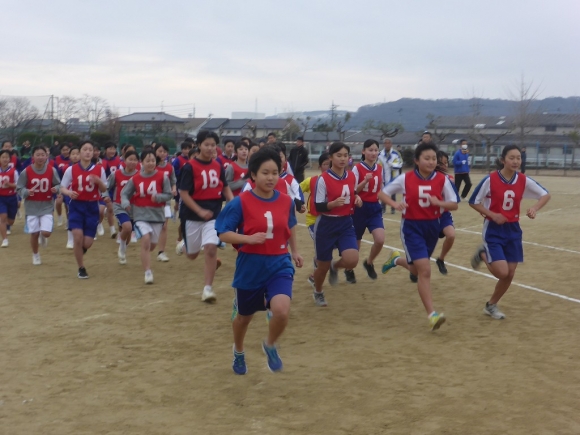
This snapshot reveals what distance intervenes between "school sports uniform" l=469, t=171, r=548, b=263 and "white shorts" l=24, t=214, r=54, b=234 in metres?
6.86

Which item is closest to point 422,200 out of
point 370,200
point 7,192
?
point 370,200

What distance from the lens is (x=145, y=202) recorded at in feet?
31.7

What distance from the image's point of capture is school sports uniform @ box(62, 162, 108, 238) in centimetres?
992

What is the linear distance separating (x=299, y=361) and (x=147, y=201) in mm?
4465

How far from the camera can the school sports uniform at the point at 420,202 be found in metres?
7.23

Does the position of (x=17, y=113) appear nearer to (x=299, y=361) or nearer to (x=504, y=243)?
(x=504, y=243)

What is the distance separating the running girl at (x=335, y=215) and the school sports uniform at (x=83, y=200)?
12.5 ft

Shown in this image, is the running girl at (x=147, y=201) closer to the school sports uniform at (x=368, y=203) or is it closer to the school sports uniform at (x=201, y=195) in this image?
the school sports uniform at (x=201, y=195)

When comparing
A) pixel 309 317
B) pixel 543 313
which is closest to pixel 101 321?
pixel 309 317

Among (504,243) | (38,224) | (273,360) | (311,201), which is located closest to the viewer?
(273,360)

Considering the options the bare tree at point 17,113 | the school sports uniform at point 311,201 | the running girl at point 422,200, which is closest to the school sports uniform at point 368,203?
the school sports uniform at point 311,201

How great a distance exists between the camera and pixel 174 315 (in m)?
7.75

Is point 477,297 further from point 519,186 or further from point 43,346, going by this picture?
point 43,346

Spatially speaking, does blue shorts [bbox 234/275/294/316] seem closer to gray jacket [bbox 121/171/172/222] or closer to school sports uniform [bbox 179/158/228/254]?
school sports uniform [bbox 179/158/228/254]
